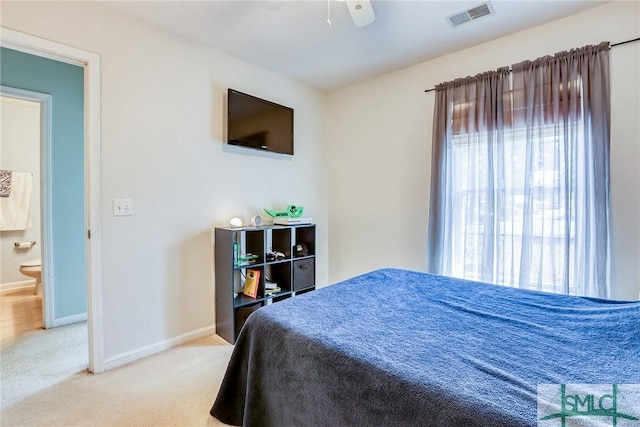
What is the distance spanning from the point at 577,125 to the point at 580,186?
44 centimetres

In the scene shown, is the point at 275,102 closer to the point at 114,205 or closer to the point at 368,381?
the point at 114,205

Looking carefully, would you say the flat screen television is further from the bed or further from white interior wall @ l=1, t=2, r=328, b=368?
the bed

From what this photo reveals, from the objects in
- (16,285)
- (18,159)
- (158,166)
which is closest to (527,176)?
(158,166)

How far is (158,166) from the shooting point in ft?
7.98

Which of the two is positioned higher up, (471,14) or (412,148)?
(471,14)

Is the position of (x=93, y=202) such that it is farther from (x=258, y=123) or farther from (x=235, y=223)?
(x=258, y=123)

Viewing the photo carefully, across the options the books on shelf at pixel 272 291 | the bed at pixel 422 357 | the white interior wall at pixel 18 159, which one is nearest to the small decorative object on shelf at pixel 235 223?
the books on shelf at pixel 272 291

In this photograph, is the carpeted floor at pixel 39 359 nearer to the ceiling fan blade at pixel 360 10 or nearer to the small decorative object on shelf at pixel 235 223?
the small decorative object on shelf at pixel 235 223

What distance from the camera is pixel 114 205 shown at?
7.23ft

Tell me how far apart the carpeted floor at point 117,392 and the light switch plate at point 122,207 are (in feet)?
3.67

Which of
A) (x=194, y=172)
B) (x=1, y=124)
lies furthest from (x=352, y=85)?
(x=1, y=124)

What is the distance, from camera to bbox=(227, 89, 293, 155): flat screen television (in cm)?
Result: 280

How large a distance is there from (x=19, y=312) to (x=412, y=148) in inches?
178

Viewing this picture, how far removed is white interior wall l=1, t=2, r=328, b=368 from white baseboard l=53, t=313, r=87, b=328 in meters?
1.24
